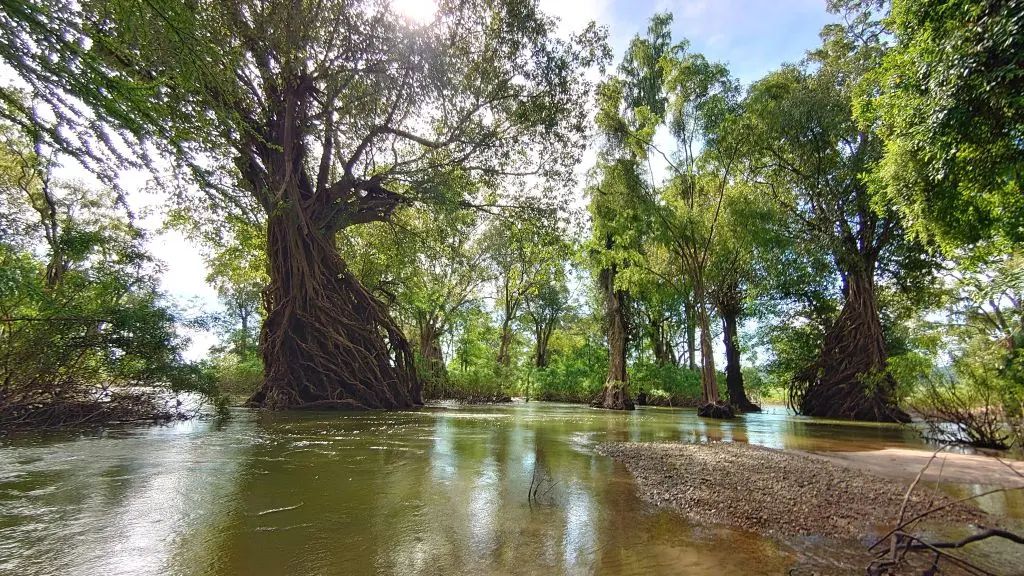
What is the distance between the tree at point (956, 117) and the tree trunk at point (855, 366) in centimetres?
693

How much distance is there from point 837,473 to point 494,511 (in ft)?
12.8

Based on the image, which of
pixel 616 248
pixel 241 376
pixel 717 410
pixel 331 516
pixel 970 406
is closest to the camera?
pixel 331 516

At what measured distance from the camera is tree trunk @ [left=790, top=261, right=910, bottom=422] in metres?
13.4

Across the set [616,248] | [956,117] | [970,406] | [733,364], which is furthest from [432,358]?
[956,117]

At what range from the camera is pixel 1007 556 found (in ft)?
A: 7.85

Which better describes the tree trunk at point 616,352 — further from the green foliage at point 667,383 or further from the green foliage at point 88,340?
the green foliage at point 88,340

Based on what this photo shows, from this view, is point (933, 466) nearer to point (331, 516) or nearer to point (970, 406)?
point (970, 406)

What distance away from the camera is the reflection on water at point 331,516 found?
82.6 inches

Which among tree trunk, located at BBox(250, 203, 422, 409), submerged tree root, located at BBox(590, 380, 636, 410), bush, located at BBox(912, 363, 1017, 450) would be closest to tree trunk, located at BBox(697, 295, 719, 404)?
submerged tree root, located at BBox(590, 380, 636, 410)

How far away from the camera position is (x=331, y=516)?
8.98 feet

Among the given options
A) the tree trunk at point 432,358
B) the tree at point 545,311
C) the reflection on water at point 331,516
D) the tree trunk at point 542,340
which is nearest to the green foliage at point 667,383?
the tree at point 545,311

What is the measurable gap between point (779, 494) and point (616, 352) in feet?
48.2

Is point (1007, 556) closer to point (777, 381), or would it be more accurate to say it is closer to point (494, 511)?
point (494, 511)

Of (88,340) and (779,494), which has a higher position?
(88,340)
